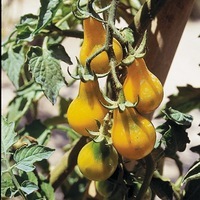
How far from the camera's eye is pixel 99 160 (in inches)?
21.3

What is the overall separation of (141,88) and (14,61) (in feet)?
1.06

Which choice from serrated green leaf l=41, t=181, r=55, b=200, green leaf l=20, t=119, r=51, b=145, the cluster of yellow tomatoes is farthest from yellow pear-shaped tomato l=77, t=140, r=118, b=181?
green leaf l=20, t=119, r=51, b=145

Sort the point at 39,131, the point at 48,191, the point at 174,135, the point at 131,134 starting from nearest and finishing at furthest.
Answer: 1. the point at 131,134
2. the point at 174,135
3. the point at 48,191
4. the point at 39,131

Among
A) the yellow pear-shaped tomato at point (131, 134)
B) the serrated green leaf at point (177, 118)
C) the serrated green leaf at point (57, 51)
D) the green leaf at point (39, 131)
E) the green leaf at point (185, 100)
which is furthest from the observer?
the green leaf at point (39, 131)

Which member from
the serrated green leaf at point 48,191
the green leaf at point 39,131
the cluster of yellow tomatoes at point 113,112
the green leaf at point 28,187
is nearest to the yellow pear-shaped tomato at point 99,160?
the cluster of yellow tomatoes at point 113,112

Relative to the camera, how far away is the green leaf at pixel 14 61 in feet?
2.62

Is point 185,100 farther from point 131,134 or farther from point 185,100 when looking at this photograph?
point 131,134

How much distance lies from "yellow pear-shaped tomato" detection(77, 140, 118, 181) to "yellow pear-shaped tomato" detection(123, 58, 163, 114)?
0.05 m

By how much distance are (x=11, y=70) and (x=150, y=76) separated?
0.33 m

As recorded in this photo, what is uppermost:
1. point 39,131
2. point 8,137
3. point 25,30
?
point 25,30

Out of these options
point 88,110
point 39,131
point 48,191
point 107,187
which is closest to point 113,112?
point 88,110

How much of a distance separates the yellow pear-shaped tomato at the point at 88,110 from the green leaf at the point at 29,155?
0.12 metres

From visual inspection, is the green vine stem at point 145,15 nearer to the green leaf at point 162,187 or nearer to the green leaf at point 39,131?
the green leaf at point 162,187

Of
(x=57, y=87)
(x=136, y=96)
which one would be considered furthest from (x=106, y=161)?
(x=57, y=87)
